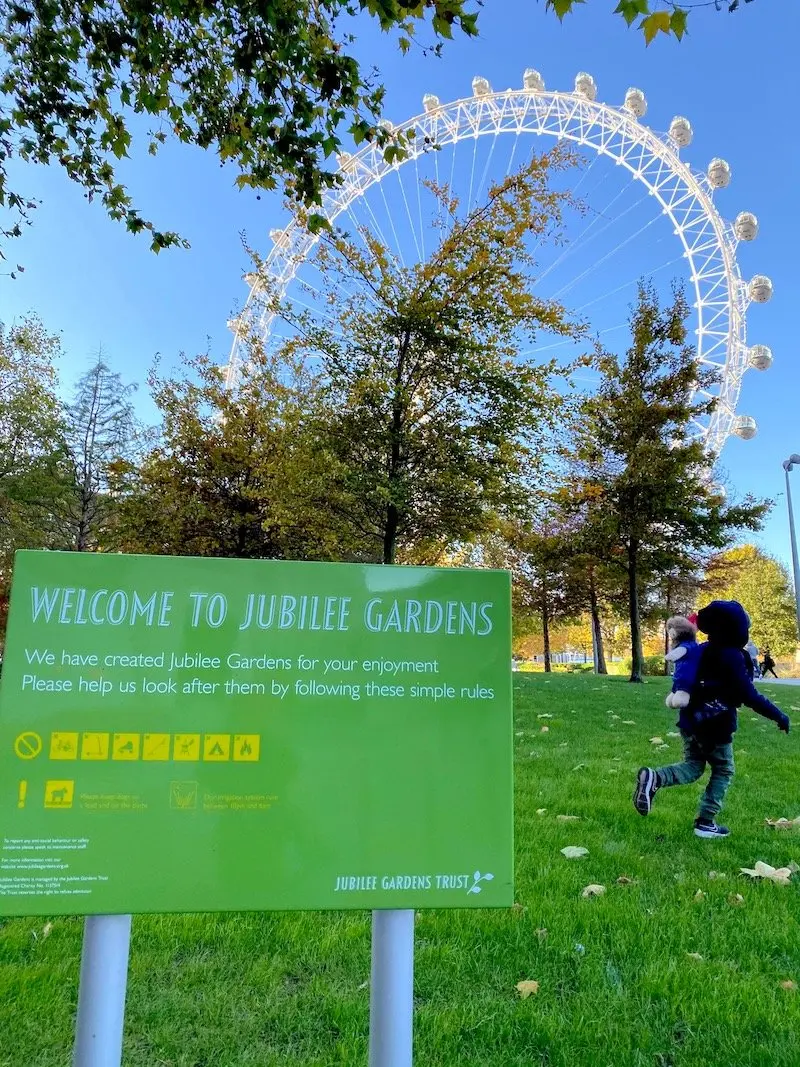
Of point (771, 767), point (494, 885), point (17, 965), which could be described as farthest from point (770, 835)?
point (17, 965)

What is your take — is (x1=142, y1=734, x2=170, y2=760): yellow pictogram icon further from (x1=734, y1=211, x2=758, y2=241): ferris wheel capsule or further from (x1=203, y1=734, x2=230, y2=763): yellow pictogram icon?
(x1=734, y1=211, x2=758, y2=241): ferris wheel capsule

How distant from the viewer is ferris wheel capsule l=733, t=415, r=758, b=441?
3048 cm

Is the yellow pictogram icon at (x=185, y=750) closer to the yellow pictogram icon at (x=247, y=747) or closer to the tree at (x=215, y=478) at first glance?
the yellow pictogram icon at (x=247, y=747)

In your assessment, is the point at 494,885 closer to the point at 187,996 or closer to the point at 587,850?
the point at 187,996

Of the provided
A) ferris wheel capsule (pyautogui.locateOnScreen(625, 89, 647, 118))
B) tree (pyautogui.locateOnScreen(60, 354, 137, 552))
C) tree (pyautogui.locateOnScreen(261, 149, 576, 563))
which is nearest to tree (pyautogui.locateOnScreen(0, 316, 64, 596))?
tree (pyautogui.locateOnScreen(60, 354, 137, 552))

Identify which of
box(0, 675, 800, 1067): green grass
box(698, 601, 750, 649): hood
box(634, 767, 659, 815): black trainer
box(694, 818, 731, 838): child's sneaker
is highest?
box(698, 601, 750, 649): hood

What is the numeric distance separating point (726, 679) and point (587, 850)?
5.33 ft

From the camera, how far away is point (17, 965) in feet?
9.76

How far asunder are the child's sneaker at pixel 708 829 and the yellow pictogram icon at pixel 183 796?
415 cm

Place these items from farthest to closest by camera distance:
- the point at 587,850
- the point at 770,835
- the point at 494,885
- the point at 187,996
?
the point at 770,835 → the point at 587,850 → the point at 187,996 → the point at 494,885

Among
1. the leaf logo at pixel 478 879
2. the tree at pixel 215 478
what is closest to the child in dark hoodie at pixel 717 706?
the leaf logo at pixel 478 879

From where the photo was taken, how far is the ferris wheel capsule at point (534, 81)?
2975cm

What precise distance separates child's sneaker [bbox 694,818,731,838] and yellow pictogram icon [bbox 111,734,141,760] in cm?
430

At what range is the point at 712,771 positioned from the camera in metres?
4.90
